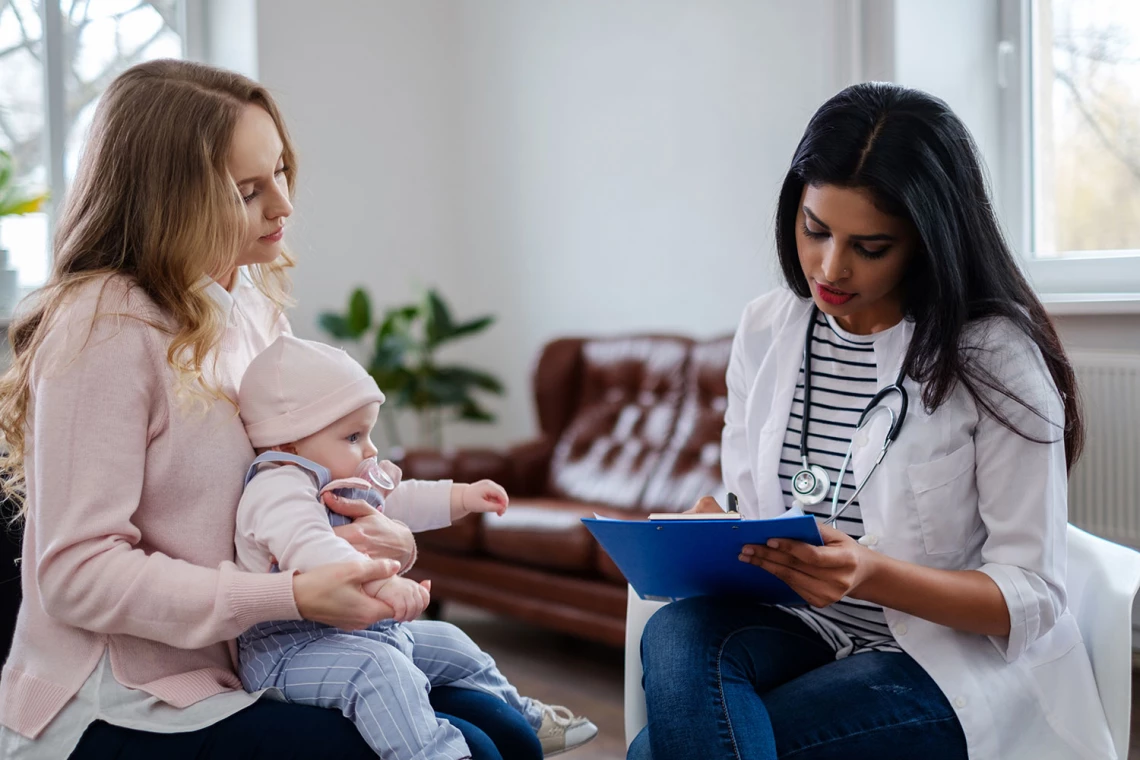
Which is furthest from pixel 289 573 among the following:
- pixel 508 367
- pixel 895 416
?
pixel 508 367

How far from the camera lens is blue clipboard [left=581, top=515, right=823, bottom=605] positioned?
127 cm

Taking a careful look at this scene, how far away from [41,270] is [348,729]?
10.8ft

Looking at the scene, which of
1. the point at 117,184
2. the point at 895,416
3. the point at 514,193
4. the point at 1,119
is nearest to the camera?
the point at 117,184

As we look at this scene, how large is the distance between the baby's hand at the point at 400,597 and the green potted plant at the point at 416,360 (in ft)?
10.2

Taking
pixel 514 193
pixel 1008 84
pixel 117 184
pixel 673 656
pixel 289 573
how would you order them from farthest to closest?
pixel 514 193, pixel 1008 84, pixel 673 656, pixel 117 184, pixel 289 573

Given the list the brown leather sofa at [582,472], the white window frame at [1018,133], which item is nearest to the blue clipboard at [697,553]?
the brown leather sofa at [582,472]

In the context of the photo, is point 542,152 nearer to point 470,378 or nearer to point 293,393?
point 470,378

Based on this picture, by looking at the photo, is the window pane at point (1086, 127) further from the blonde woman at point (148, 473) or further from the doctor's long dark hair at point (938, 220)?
the blonde woman at point (148, 473)

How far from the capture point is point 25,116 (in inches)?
154

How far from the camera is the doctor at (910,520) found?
1400mm

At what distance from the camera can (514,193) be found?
4.77 m

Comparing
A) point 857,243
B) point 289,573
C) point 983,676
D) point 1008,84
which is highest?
point 1008,84

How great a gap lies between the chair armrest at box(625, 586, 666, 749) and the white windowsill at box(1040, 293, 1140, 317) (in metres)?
1.72

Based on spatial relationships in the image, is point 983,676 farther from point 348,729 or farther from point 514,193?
Answer: point 514,193
